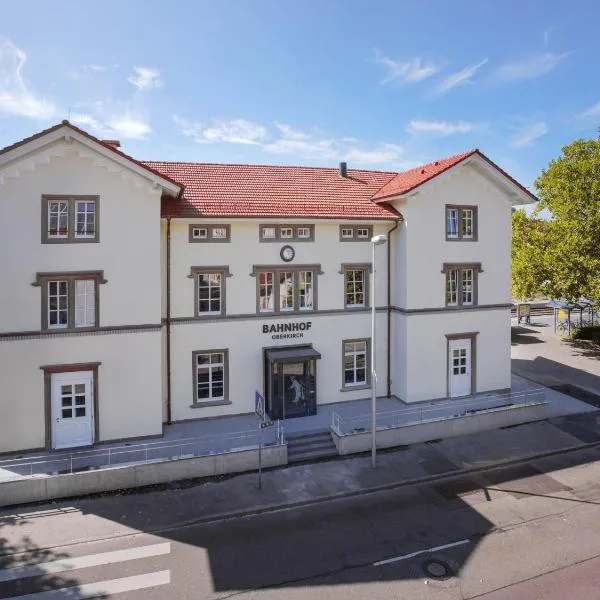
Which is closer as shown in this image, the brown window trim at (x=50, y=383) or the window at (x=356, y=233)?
the brown window trim at (x=50, y=383)

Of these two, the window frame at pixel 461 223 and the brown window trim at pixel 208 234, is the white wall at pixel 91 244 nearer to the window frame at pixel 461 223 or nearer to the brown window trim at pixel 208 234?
the brown window trim at pixel 208 234

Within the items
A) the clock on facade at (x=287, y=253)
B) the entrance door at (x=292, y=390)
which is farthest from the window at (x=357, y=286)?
the entrance door at (x=292, y=390)

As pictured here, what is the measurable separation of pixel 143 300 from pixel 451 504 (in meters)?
12.5

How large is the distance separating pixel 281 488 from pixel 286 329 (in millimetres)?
7104

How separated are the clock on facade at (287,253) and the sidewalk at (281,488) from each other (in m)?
8.31

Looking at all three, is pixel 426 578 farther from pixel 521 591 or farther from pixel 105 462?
pixel 105 462

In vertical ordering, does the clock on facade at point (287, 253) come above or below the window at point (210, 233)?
below

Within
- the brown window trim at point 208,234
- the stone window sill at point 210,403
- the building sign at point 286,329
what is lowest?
the stone window sill at point 210,403

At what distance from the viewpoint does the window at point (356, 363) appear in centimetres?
2212

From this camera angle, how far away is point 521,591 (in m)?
10.9

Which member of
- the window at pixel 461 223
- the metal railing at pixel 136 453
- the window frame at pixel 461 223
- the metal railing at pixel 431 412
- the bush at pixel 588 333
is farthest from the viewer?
the bush at pixel 588 333

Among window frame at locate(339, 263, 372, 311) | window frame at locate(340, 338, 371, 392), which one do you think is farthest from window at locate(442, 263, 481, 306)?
window frame at locate(340, 338, 371, 392)

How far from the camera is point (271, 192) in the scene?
71.8 feet

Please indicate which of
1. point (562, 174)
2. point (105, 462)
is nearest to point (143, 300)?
point (105, 462)
